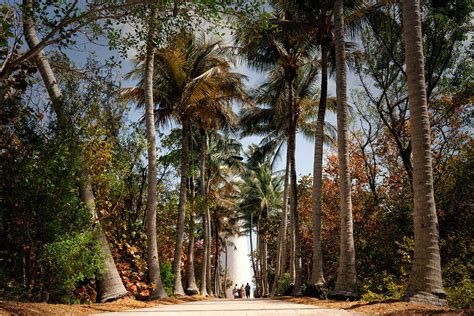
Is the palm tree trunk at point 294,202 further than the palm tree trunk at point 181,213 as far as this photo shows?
No

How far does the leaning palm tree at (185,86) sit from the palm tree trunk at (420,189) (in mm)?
9059

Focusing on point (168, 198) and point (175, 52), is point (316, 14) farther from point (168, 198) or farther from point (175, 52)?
point (168, 198)

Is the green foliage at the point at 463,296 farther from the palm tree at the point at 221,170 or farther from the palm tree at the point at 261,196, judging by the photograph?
the palm tree at the point at 261,196

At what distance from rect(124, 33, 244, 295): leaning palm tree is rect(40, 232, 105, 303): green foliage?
27.9 ft

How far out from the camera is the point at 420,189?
7074 millimetres

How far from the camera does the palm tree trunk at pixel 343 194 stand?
31.4ft

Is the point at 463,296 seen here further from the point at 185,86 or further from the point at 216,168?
the point at 216,168

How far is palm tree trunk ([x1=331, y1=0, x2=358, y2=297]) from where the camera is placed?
377 inches

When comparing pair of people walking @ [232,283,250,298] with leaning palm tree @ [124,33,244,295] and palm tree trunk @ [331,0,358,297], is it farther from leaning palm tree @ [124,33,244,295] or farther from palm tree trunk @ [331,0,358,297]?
palm tree trunk @ [331,0,358,297]

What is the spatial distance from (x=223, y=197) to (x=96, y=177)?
28.9 meters

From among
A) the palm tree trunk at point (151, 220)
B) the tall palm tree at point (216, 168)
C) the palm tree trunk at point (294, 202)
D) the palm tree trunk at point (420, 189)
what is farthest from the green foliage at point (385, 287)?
the tall palm tree at point (216, 168)

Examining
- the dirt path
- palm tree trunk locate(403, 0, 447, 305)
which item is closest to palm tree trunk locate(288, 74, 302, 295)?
the dirt path

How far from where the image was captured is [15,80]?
7.23 meters

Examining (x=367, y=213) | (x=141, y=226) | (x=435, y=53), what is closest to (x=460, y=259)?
(x=367, y=213)
